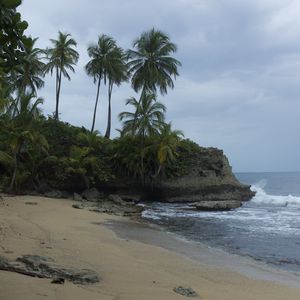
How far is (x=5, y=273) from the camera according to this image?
7.34 meters

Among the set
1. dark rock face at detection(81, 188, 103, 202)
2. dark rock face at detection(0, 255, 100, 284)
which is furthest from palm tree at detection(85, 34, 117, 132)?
dark rock face at detection(0, 255, 100, 284)

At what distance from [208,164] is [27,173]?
51.5 feet

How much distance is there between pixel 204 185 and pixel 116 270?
92.1 feet

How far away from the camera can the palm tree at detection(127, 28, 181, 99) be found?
40875mm

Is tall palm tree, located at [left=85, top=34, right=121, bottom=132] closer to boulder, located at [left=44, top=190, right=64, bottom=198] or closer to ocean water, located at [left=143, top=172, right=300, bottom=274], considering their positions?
boulder, located at [left=44, top=190, right=64, bottom=198]

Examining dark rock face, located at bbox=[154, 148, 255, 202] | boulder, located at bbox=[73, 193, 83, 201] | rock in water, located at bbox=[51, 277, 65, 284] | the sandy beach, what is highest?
dark rock face, located at bbox=[154, 148, 255, 202]

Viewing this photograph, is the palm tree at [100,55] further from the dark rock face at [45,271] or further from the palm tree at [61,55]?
the dark rock face at [45,271]

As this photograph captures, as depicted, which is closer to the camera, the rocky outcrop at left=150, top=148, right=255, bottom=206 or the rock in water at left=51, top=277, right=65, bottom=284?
the rock in water at left=51, top=277, right=65, bottom=284

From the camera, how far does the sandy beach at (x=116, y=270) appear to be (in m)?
6.90

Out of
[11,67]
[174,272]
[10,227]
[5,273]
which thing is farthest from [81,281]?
[10,227]

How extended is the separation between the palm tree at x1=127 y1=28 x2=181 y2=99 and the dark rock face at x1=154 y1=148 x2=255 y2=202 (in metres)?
8.03

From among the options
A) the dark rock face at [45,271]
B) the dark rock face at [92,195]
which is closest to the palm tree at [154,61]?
the dark rock face at [92,195]

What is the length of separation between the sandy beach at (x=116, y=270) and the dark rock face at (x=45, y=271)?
0.73ft

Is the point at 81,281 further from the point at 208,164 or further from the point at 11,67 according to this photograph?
the point at 208,164
